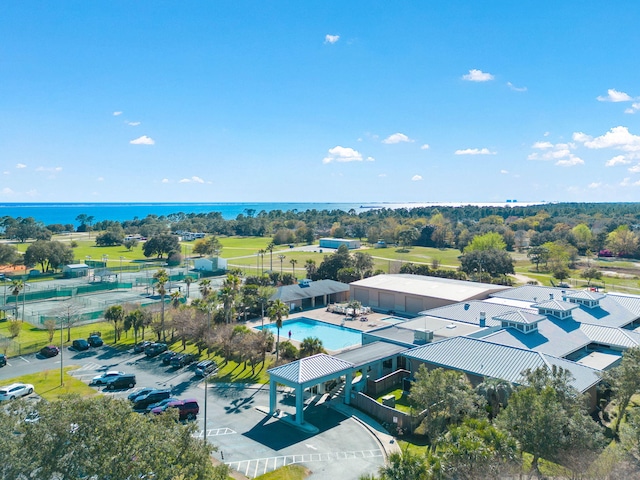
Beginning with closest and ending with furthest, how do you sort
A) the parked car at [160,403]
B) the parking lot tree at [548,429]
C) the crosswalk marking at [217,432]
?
the parking lot tree at [548,429], the crosswalk marking at [217,432], the parked car at [160,403]

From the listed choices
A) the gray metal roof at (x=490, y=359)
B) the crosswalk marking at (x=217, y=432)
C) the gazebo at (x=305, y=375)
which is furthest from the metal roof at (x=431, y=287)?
the crosswalk marking at (x=217, y=432)

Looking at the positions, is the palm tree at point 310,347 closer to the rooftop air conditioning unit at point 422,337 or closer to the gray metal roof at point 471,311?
the rooftop air conditioning unit at point 422,337

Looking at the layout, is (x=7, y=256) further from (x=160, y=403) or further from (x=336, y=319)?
(x=160, y=403)

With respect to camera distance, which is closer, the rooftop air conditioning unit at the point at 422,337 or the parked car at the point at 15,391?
the parked car at the point at 15,391

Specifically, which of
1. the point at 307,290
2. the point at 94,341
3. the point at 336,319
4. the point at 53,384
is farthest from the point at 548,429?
the point at 307,290

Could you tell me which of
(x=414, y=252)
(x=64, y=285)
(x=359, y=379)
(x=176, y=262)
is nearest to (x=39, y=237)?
(x=176, y=262)

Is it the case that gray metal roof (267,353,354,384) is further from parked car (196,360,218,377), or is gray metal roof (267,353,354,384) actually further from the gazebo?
parked car (196,360,218,377)

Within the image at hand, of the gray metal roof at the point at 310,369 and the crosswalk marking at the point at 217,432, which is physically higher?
the gray metal roof at the point at 310,369
